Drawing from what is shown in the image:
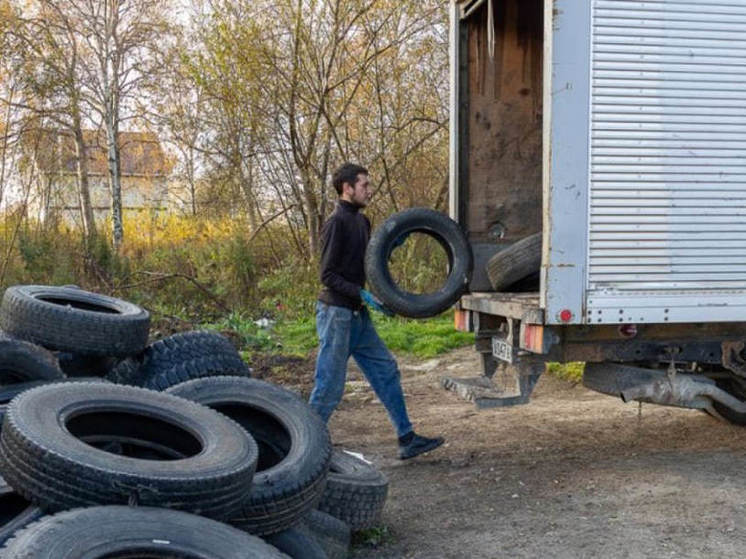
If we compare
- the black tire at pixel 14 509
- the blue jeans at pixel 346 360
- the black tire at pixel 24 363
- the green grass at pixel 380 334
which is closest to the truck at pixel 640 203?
the blue jeans at pixel 346 360

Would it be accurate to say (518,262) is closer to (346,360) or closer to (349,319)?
(349,319)

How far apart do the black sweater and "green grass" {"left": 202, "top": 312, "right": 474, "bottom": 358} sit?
4584 millimetres

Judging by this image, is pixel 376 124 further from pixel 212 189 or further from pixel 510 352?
pixel 510 352

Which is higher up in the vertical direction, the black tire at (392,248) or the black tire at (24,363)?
the black tire at (392,248)

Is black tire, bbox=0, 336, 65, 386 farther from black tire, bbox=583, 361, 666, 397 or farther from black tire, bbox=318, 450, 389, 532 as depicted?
black tire, bbox=583, 361, 666, 397

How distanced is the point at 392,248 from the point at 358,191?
48 centimetres

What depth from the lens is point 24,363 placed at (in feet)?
17.1

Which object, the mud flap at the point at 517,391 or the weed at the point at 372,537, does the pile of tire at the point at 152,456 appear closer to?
the weed at the point at 372,537

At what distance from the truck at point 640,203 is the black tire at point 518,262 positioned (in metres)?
0.41

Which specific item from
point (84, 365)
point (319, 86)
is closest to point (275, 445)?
point (84, 365)

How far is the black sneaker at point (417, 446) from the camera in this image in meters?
5.86

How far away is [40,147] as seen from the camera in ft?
57.2

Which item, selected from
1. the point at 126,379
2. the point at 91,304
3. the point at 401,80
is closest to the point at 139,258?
the point at 401,80

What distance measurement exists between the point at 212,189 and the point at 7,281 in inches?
178
